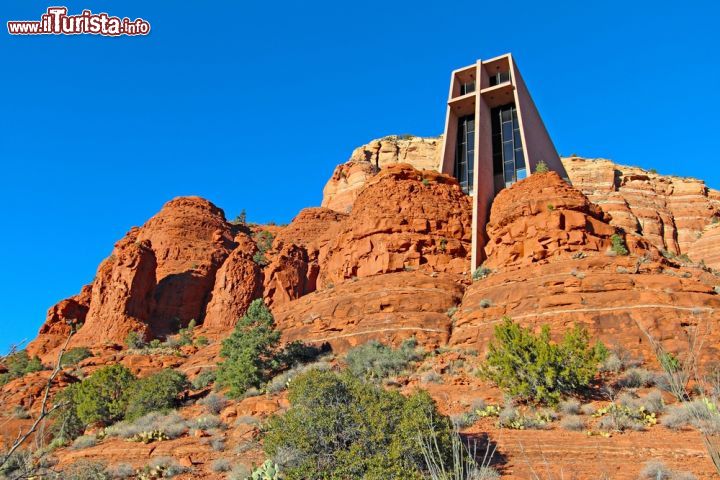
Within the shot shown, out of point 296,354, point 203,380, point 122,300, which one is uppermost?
point 122,300

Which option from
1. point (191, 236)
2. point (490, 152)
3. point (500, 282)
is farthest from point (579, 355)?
point (191, 236)

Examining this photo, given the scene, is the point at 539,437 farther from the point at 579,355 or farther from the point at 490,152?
the point at 490,152

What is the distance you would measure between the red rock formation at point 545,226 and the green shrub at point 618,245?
290mm

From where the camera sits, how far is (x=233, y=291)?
4422 centimetres

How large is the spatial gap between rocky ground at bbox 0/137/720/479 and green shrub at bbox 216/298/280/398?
1.29 metres

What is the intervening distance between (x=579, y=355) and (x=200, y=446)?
11.0 meters

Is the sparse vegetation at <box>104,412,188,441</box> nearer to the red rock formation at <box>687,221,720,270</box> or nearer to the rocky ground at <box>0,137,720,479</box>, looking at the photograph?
the rocky ground at <box>0,137,720,479</box>

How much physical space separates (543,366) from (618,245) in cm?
1160

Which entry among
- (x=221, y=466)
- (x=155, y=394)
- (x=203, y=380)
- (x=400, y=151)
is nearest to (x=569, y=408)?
(x=221, y=466)

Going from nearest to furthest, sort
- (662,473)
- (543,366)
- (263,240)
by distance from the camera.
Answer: (662,473)
(543,366)
(263,240)

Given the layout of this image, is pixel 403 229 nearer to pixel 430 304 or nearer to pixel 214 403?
pixel 430 304

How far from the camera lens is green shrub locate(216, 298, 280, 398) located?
2219cm

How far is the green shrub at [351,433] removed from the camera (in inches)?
432

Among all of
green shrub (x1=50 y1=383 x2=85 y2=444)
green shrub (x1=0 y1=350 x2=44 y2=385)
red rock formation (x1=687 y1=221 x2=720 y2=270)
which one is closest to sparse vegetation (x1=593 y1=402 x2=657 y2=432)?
green shrub (x1=50 y1=383 x2=85 y2=444)
